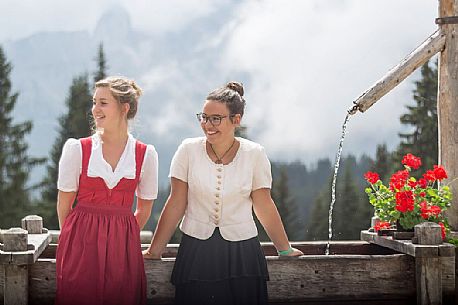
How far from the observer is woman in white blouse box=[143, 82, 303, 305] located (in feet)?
13.7

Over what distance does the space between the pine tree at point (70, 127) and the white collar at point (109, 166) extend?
2727 cm

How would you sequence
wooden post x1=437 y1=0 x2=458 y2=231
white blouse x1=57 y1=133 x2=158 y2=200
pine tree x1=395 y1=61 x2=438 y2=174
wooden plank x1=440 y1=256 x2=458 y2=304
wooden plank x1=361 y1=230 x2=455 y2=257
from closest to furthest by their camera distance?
white blouse x1=57 y1=133 x2=158 y2=200
wooden plank x1=361 y1=230 x2=455 y2=257
wooden plank x1=440 y1=256 x2=458 y2=304
wooden post x1=437 y1=0 x2=458 y2=231
pine tree x1=395 y1=61 x2=438 y2=174

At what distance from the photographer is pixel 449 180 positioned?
5680mm

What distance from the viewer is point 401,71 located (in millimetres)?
5559

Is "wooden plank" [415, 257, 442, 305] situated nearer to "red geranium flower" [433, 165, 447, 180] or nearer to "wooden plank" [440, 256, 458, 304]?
"wooden plank" [440, 256, 458, 304]

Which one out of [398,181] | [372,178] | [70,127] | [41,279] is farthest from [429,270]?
[70,127]

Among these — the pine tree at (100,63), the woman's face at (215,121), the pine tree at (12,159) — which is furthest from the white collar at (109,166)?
the pine tree at (100,63)

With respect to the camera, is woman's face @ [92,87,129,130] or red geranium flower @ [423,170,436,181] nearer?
woman's face @ [92,87,129,130]

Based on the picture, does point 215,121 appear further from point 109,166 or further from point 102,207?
point 102,207

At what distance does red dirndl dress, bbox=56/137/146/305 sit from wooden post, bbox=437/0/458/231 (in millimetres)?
2648

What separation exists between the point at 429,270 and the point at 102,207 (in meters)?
2.05

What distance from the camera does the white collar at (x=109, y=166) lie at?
399cm

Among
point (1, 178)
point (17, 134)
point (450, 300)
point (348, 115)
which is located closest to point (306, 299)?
point (450, 300)

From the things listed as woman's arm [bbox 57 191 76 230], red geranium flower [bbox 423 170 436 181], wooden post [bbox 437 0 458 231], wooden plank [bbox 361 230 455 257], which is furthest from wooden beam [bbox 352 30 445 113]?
woman's arm [bbox 57 191 76 230]
